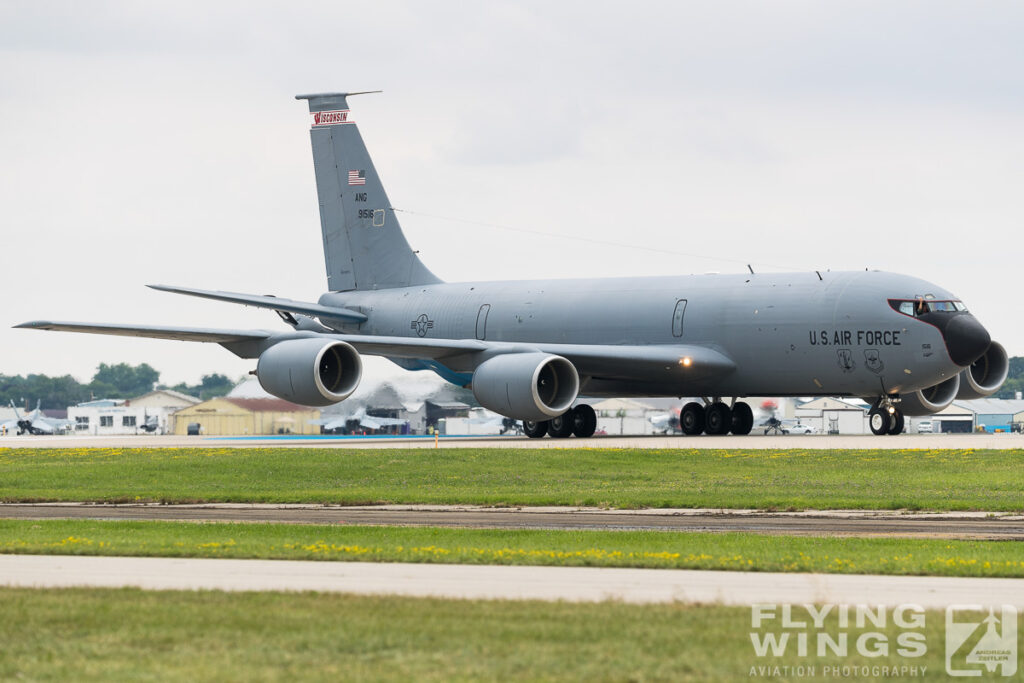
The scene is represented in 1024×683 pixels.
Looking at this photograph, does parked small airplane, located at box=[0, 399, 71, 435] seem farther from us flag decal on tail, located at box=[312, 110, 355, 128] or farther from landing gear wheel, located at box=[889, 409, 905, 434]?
landing gear wheel, located at box=[889, 409, 905, 434]

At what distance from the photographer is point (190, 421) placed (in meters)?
72.2

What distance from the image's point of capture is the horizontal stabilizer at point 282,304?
164 ft

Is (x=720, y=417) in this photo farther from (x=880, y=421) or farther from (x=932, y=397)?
(x=932, y=397)

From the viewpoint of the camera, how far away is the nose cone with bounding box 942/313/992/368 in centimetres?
4309

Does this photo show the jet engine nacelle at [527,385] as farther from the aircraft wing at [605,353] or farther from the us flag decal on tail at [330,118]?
the us flag decal on tail at [330,118]

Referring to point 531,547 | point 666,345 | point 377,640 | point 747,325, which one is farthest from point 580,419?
point 377,640

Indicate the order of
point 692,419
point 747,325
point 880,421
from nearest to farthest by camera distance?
point 747,325 → point 880,421 → point 692,419

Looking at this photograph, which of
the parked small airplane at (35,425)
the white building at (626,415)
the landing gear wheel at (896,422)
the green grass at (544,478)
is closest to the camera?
the green grass at (544,478)

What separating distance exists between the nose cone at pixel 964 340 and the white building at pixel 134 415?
152 ft

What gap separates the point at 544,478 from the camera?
3156 cm

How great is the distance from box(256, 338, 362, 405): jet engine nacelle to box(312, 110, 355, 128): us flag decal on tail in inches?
635

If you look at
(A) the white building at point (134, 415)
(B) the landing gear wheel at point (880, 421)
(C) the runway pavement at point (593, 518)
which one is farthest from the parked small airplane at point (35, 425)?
(C) the runway pavement at point (593, 518)

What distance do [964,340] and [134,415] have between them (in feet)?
198

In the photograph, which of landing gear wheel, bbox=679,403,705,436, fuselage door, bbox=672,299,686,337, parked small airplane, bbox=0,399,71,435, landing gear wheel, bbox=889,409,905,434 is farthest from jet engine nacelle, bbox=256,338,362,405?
parked small airplane, bbox=0,399,71,435
